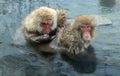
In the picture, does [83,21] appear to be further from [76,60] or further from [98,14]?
[98,14]

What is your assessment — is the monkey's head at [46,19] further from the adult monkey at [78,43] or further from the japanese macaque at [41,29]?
the adult monkey at [78,43]

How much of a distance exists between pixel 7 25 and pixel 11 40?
2.23ft

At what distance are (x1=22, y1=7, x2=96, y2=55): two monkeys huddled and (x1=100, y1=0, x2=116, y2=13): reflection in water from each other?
6.91 feet

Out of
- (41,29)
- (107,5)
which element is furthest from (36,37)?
(107,5)

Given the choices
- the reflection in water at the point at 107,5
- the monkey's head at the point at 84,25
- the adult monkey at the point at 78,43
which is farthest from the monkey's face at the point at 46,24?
the reflection in water at the point at 107,5

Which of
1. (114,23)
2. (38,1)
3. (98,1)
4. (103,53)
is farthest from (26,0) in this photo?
(103,53)

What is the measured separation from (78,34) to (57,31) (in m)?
0.73

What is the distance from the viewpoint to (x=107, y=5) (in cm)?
986

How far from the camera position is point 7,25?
26.4 feet

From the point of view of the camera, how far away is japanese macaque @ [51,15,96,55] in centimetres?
668

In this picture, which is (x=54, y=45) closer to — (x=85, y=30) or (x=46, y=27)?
(x=46, y=27)

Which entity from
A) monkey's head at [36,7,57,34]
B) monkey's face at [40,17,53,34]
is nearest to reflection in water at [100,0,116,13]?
monkey's head at [36,7,57,34]

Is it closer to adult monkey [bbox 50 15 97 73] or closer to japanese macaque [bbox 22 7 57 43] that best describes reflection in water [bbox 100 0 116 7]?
japanese macaque [bbox 22 7 57 43]

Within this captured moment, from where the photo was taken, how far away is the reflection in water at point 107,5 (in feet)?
30.9
